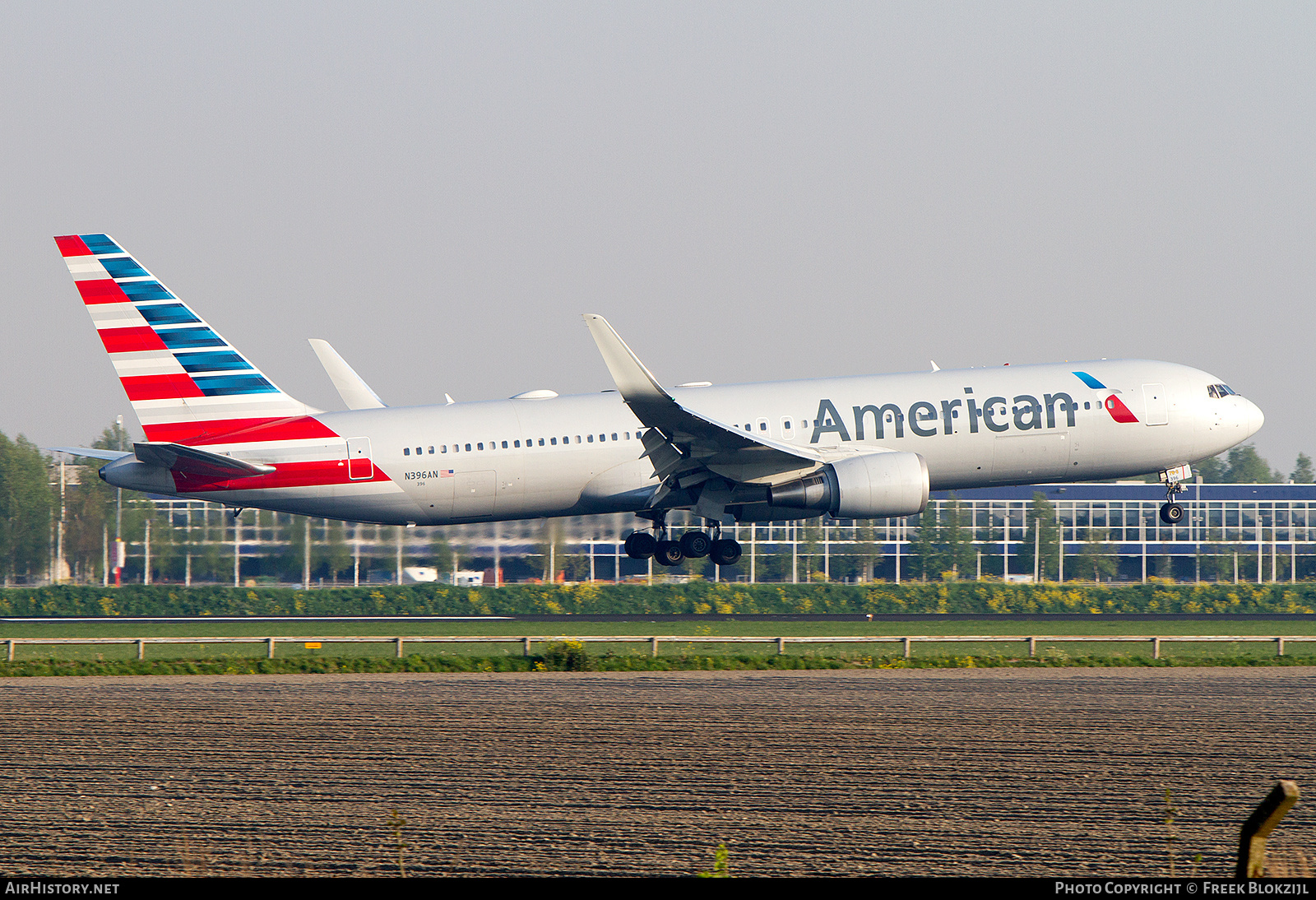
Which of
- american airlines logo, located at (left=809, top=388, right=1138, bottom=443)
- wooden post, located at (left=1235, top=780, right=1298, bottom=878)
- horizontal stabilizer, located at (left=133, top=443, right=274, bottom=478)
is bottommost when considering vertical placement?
wooden post, located at (left=1235, top=780, right=1298, bottom=878)

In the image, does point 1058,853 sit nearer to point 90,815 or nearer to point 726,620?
point 90,815

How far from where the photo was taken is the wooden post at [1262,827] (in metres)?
6.55

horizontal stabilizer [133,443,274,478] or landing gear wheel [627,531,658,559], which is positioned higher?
horizontal stabilizer [133,443,274,478]

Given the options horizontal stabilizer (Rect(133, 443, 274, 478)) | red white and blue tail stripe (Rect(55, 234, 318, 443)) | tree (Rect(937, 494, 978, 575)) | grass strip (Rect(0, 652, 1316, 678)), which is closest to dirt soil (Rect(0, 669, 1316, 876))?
grass strip (Rect(0, 652, 1316, 678))

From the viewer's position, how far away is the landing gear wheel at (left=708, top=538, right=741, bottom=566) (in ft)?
135

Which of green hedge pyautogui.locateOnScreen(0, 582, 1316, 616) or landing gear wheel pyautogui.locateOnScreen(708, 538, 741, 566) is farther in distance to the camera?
green hedge pyautogui.locateOnScreen(0, 582, 1316, 616)

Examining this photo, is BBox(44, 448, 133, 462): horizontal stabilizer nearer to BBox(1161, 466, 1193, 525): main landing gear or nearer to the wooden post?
BBox(1161, 466, 1193, 525): main landing gear

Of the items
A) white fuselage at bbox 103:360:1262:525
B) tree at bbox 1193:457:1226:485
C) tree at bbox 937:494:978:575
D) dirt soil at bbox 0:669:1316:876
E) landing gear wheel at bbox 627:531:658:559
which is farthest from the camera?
tree at bbox 1193:457:1226:485

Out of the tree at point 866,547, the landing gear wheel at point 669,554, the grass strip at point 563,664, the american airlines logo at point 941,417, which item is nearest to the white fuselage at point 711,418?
the american airlines logo at point 941,417

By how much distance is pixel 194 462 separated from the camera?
36.5 meters

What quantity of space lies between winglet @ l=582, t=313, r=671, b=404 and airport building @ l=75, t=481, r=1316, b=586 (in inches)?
369

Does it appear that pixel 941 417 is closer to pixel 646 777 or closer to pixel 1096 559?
pixel 646 777
